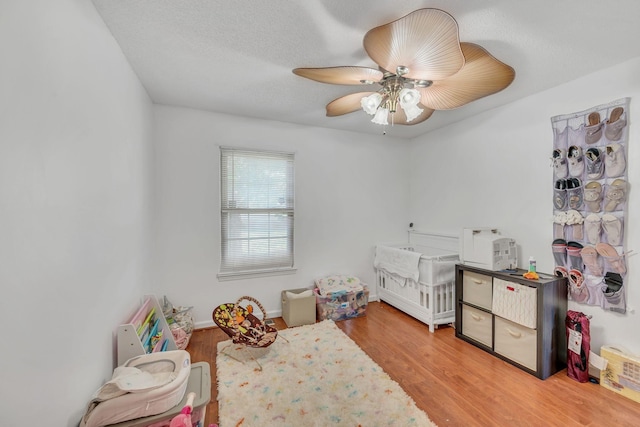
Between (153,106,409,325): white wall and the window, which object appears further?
the window

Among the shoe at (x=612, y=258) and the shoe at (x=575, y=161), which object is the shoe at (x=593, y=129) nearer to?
the shoe at (x=575, y=161)

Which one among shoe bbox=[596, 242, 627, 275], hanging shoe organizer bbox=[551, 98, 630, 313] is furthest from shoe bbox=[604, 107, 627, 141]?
shoe bbox=[596, 242, 627, 275]

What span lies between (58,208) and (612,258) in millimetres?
3377

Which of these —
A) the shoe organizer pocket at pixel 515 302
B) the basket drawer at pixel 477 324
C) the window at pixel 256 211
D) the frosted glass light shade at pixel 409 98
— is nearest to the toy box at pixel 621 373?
the shoe organizer pocket at pixel 515 302

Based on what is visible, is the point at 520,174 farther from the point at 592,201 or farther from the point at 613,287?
the point at 613,287

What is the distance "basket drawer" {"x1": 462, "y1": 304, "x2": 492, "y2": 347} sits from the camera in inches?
97.5

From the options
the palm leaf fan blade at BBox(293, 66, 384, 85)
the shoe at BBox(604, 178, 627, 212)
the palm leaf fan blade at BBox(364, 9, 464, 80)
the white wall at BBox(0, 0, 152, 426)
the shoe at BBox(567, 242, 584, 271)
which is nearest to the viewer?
the white wall at BBox(0, 0, 152, 426)

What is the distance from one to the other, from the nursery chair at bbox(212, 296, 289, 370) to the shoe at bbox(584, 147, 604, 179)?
293cm

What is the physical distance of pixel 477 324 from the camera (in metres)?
2.57

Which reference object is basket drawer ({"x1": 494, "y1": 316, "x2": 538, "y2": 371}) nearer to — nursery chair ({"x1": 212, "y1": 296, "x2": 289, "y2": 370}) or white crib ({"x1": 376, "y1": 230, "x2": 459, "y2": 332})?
white crib ({"x1": 376, "y1": 230, "x2": 459, "y2": 332})

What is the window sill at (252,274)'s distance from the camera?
3057mm

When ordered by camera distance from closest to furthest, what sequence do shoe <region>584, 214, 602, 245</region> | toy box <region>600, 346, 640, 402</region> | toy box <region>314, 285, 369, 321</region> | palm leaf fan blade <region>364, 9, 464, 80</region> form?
palm leaf fan blade <region>364, 9, 464, 80</region>
toy box <region>600, 346, 640, 402</region>
shoe <region>584, 214, 602, 245</region>
toy box <region>314, 285, 369, 321</region>

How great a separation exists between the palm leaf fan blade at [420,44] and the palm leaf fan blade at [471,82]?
13 cm

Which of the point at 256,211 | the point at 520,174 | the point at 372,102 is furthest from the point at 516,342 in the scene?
the point at 256,211
